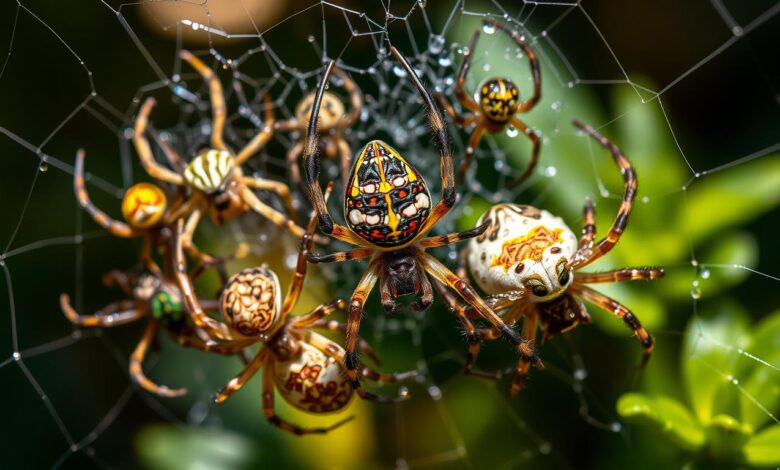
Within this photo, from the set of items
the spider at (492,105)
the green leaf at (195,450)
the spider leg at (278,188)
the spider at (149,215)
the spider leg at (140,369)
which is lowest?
the green leaf at (195,450)

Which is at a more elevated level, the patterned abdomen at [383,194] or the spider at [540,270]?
the patterned abdomen at [383,194]

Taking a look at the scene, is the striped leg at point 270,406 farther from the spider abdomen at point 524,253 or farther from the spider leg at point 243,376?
the spider abdomen at point 524,253

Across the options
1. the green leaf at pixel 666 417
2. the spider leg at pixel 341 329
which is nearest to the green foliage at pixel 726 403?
the green leaf at pixel 666 417

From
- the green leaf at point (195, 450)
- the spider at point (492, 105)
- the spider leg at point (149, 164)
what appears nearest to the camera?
the spider at point (492, 105)

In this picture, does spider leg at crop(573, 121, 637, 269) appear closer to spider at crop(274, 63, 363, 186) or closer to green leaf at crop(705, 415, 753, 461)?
green leaf at crop(705, 415, 753, 461)

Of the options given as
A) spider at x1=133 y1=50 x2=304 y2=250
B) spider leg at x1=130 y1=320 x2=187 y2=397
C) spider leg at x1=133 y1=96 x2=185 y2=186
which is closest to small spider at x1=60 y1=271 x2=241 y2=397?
spider leg at x1=130 y1=320 x2=187 y2=397

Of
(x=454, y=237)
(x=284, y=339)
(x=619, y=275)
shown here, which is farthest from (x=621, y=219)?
(x=284, y=339)

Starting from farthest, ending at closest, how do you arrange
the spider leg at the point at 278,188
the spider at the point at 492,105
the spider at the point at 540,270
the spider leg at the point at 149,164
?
the spider leg at the point at 149,164
the spider leg at the point at 278,188
the spider at the point at 492,105
the spider at the point at 540,270
